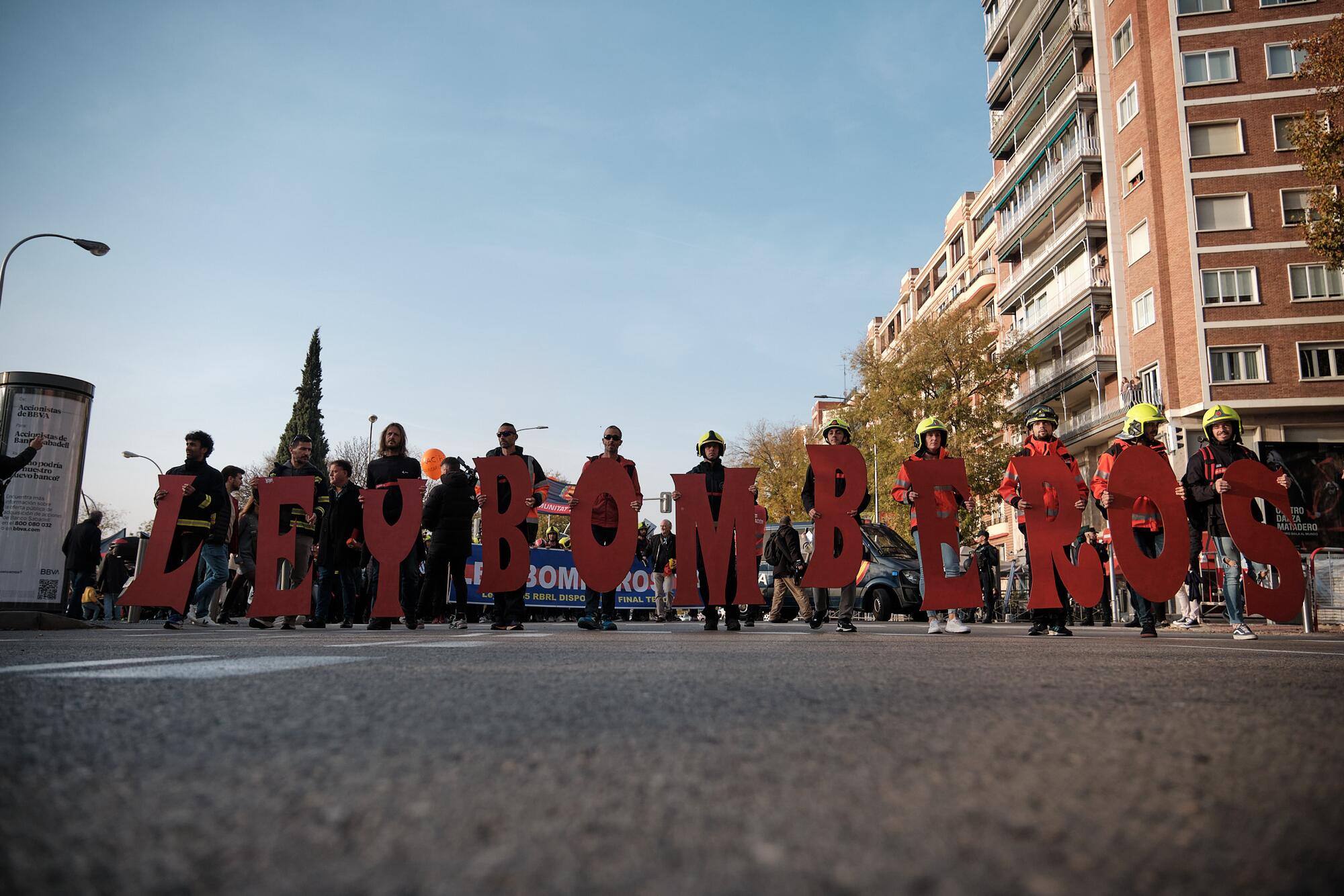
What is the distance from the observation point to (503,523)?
34.4ft

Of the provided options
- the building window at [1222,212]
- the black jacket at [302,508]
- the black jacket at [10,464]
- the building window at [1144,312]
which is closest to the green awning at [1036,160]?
the building window at [1222,212]

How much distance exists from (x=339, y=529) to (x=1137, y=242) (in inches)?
1312

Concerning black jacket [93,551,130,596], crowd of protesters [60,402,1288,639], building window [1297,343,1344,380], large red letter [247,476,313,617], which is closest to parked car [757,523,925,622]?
crowd of protesters [60,402,1288,639]

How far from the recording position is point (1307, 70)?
18.4m

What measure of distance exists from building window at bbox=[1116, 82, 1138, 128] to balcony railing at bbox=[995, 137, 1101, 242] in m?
1.18

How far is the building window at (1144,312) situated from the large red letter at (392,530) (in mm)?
31035

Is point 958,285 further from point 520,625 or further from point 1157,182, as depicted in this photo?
point 520,625

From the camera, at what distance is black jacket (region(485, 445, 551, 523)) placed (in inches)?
417

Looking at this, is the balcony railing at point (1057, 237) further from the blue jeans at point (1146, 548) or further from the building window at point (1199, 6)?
the blue jeans at point (1146, 548)

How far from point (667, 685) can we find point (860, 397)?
39.7 m

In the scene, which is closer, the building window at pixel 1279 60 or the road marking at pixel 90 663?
the road marking at pixel 90 663

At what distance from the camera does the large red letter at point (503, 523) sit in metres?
10.3

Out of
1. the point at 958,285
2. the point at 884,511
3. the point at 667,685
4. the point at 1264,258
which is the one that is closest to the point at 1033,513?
the point at 667,685

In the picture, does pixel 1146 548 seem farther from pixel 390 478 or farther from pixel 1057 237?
pixel 1057 237
